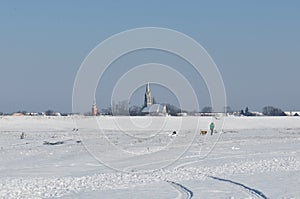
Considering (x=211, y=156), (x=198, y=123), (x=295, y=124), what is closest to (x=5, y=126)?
(x=198, y=123)

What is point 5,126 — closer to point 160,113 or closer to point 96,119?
point 96,119

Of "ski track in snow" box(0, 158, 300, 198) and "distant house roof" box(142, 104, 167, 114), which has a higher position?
"distant house roof" box(142, 104, 167, 114)

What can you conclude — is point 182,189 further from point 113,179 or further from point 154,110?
point 154,110

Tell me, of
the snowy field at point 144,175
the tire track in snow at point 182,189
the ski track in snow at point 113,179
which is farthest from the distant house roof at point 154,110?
the tire track in snow at point 182,189

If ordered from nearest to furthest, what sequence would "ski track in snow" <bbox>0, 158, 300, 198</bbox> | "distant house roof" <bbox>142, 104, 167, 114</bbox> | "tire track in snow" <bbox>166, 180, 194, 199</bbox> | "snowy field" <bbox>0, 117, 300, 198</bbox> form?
"tire track in snow" <bbox>166, 180, 194, 199</bbox>
"snowy field" <bbox>0, 117, 300, 198</bbox>
"ski track in snow" <bbox>0, 158, 300, 198</bbox>
"distant house roof" <bbox>142, 104, 167, 114</bbox>

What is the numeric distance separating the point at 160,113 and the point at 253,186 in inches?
3992

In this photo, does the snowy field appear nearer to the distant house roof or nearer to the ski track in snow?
the ski track in snow

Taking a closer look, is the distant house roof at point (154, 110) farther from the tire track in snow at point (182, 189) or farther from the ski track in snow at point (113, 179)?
the tire track in snow at point (182, 189)

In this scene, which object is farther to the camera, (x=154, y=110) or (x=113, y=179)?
(x=154, y=110)

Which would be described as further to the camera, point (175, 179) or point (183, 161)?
point (183, 161)

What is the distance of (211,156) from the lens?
1348 inches

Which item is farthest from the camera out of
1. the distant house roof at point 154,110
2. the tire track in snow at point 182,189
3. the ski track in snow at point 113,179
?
the distant house roof at point 154,110

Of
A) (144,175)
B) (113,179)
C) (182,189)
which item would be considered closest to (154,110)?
(144,175)

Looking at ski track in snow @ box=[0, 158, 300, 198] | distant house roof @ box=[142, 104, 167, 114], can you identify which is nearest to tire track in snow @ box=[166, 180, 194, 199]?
ski track in snow @ box=[0, 158, 300, 198]
